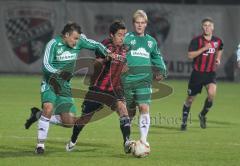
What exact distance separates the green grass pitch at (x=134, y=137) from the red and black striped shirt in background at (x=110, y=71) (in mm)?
1014

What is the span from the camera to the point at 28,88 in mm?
24625

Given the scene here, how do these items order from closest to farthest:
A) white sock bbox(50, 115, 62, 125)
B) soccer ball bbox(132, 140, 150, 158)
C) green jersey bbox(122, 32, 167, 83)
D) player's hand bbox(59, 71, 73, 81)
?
1. soccer ball bbox(132, 140, 150, 158)
2. player's hand bbox(59, 71, 73, 81)
3. green jersey bbox(122, 32, 167, 83)
4. white sock bbox(50, 115, 62, 125)

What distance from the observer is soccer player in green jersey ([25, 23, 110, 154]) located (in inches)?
458

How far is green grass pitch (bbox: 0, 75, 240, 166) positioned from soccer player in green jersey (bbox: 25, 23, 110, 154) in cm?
56

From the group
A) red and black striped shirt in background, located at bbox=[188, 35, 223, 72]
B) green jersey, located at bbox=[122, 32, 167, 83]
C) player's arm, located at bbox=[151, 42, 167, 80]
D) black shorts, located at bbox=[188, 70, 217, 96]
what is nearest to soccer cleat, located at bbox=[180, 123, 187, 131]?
black shorts, located at bbox=[188, 70, 217, 96]

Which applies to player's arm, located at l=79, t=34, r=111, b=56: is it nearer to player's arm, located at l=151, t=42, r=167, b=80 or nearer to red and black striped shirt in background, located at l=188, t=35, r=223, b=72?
player's arm, located at l=151, t=42, r=167, b=80

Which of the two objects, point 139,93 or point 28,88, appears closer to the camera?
point 139,93

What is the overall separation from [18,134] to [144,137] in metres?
3.09

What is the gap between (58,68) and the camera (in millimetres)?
11859

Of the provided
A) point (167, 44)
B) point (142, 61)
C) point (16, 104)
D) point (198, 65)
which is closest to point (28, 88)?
point (16, 104)

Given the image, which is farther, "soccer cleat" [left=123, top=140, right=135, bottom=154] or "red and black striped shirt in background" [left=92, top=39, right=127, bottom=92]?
"red and black striped shirt in background" [left=92, top=39, right=127, bottom=92]

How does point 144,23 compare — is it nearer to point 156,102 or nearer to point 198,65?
point 198,65

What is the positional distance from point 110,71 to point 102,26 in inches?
697

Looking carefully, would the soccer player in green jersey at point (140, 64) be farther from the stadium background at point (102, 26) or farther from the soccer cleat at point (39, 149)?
the stadium background at point (102, 26)
